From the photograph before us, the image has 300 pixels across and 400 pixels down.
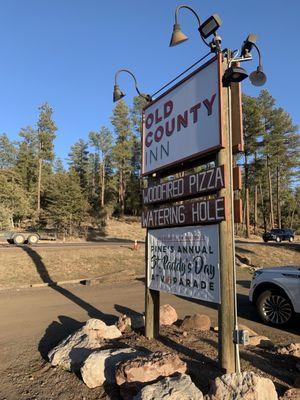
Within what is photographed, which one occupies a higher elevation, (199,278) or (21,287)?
(199,278)

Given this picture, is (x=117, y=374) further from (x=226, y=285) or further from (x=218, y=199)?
(x=218, y=199)

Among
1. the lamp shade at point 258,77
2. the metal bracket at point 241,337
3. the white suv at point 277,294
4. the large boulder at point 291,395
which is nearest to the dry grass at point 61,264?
the white suv at point 277,294

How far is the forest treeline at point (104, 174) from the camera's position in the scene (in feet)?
155

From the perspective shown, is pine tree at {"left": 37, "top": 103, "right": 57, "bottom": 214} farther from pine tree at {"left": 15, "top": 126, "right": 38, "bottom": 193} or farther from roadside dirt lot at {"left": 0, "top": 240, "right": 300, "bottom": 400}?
roadside dirt lot at {"left": 0, "top": 240, "right": 300, "bottom": 400}

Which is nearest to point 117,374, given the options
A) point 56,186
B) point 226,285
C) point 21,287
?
point 226,285

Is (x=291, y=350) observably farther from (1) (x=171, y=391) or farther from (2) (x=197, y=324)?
(1) (x=171, y=391)

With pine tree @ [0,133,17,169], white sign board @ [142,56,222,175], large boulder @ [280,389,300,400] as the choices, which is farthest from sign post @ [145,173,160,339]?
pine tree @ [0,133,17,169]

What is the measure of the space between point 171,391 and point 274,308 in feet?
15.9

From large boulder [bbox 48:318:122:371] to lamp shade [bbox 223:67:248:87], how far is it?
399 centimetres

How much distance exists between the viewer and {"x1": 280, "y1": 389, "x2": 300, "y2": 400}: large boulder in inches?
148

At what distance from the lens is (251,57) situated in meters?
5.42

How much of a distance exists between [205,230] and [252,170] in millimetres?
51369

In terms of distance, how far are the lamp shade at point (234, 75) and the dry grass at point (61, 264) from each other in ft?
38.8

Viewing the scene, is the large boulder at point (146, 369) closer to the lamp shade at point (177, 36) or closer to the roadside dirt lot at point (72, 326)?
the roadside dirt lot at point (72, 326)
